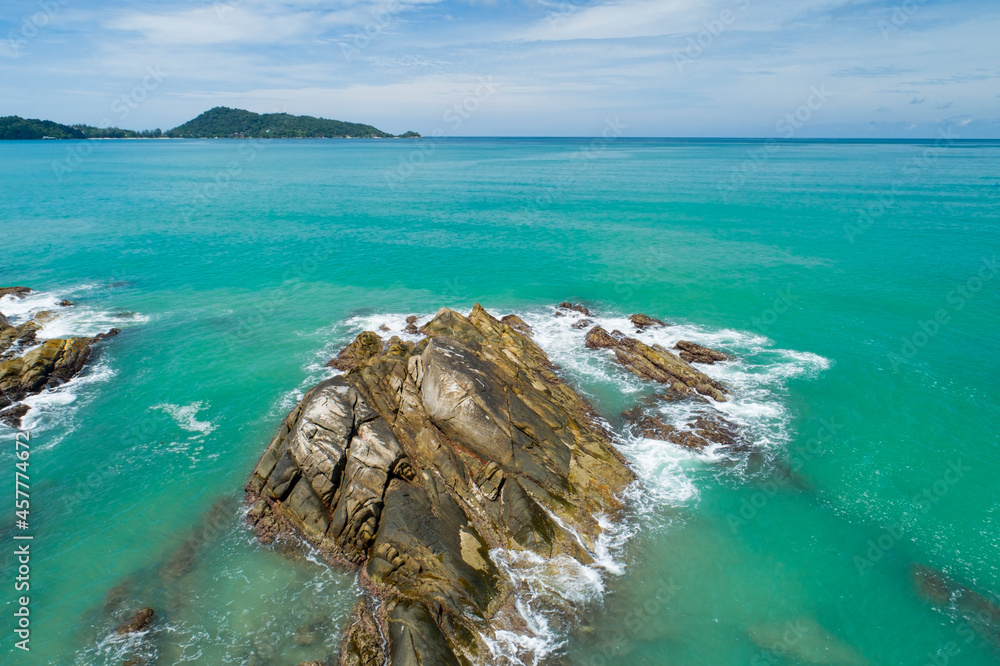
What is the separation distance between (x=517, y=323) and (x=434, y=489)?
78.0 ft

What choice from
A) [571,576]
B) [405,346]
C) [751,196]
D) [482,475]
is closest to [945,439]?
[571,576]

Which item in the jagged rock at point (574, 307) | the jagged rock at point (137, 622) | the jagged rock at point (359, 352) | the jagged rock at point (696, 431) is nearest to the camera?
the jagged rock at point (137, 622)

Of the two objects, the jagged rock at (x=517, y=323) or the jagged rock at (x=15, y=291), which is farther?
the jagged rock at (x=15, y=291)

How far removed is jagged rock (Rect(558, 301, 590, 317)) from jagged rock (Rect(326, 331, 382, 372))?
1968 centimetres

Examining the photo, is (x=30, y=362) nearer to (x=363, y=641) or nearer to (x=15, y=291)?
(x=15, y=291)

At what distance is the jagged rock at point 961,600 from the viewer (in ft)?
67.4

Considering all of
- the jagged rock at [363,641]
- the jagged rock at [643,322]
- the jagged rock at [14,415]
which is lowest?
the jagged rock at [363,641]

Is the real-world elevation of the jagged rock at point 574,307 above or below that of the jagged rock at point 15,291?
below

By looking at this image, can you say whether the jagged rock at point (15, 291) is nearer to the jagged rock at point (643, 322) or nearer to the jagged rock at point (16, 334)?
the jagged rock at point (16, 334)

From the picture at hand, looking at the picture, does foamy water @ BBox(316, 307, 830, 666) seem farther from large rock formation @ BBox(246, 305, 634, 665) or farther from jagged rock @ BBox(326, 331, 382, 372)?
jagged rock @ BBox(326, 331, 382, 372)

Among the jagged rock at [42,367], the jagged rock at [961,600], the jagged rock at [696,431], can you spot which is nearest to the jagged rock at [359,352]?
the jagged rock at [42,367]

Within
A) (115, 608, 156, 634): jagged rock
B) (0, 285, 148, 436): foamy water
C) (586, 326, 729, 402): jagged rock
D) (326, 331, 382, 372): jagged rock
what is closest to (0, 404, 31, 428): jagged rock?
(0, 285, 148, 436): foamy water

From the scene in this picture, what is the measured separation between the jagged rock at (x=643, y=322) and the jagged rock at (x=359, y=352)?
23.3 metres

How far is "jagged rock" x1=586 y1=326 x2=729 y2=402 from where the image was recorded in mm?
36469
